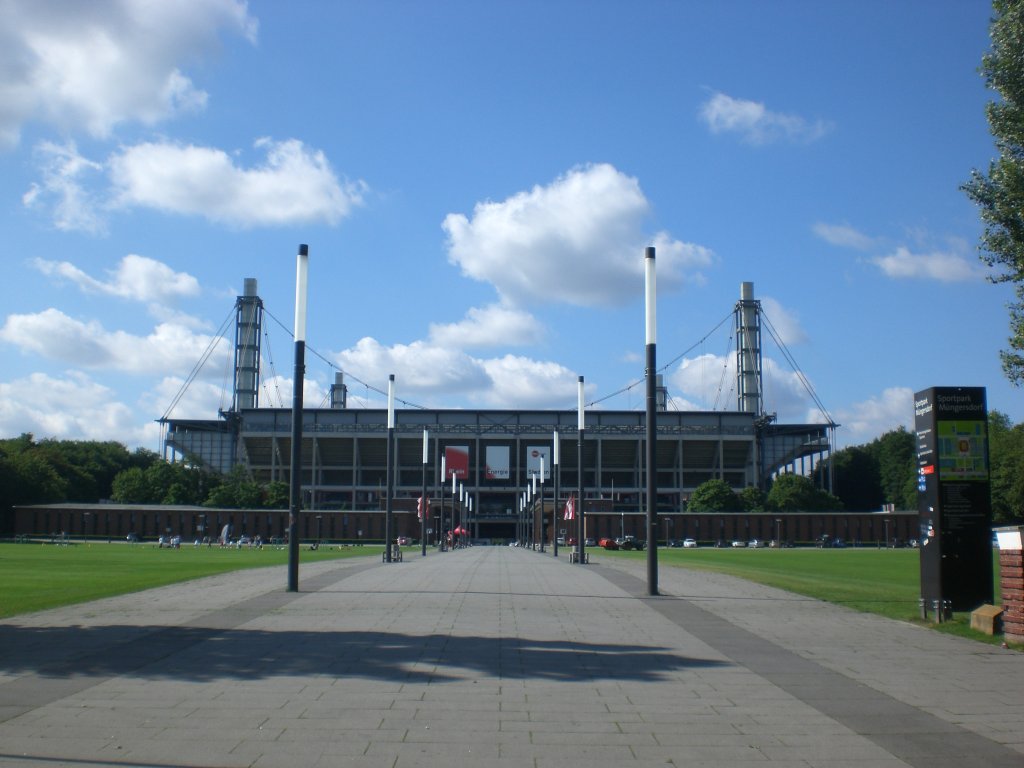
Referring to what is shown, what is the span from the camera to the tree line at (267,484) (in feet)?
311

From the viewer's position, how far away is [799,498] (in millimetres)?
120500

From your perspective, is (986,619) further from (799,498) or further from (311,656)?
(799,498)

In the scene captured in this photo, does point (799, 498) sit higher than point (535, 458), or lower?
lower

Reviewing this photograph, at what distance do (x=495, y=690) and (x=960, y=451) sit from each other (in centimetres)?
A: 957

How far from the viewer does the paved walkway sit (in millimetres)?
6664

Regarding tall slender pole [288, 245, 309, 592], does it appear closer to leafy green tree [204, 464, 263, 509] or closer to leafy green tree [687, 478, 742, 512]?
leafy green tree [204, 464, 263, 509]

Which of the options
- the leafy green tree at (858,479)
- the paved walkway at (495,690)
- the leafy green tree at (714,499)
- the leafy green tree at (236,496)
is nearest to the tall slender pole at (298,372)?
the paved walkway at (495,690)

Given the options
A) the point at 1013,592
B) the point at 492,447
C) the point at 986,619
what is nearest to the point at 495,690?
the point at 1013,592

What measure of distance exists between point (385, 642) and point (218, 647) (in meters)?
1.97

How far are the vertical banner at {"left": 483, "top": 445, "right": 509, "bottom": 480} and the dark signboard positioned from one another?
445 feet

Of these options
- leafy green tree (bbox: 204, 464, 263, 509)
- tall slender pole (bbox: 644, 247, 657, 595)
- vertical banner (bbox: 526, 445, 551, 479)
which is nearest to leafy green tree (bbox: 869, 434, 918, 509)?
vertical banner (bbox: 526, 445, 551, 479)

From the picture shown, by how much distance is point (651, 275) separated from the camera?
20.8 meters

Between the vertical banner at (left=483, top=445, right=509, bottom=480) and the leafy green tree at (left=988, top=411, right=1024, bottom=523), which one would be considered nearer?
the leafy green tree at (left=988, top=411, right=1024, bottom=523)

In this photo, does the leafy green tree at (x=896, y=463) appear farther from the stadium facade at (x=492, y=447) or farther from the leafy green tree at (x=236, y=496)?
the leafy green tree at (x=236, y=496)
